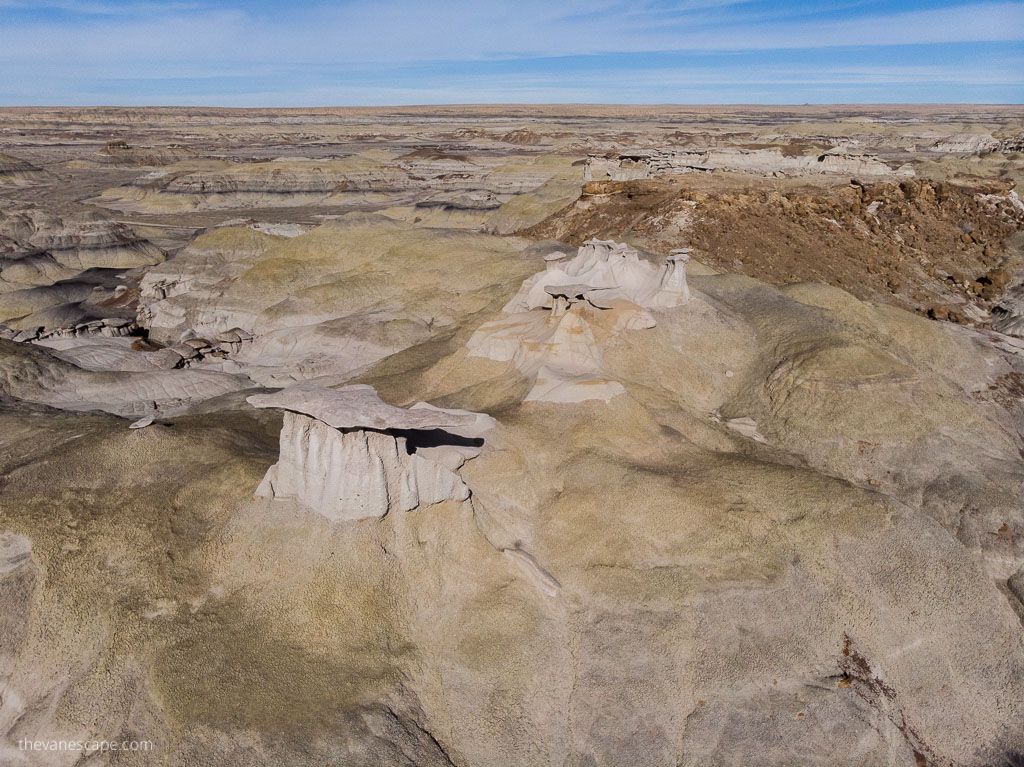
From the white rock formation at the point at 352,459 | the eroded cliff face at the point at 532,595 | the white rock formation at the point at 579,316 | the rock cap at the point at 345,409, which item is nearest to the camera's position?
the eroded cliff face at the point at 532,595

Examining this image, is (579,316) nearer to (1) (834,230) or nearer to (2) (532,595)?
(2) (532,595)

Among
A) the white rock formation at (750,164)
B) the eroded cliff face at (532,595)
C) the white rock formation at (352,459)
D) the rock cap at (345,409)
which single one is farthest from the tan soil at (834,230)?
the rock cap at (345,409)

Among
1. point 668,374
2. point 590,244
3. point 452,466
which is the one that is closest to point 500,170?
point 590,244

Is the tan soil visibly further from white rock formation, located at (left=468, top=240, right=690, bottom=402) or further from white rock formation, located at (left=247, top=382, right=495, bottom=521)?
white rock formation, located at (left=247, top=382, right=495, bottom=521)

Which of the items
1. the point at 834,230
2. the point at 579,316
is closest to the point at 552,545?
the point at 579,316

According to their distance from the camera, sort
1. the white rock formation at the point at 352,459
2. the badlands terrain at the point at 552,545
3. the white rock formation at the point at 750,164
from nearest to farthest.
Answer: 1. the badlands terrain at the point at 552,545
2. the white rock formation at the point at 352,459
3. the white rock formation at the point at 750,164

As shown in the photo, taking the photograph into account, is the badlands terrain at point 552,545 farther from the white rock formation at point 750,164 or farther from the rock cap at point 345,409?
the white rock formation at point 750,164

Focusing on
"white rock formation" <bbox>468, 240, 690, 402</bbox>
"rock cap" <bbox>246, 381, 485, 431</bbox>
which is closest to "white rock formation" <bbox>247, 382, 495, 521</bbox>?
"rock cap" <bbox>246, 381, 485, 431</bbox>
